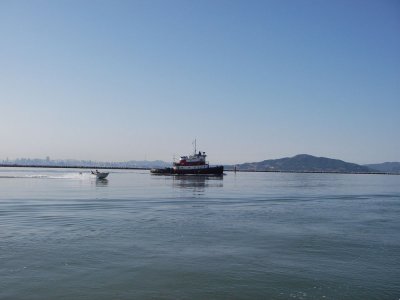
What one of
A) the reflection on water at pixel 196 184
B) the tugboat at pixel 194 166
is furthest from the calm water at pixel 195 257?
the tugboat at pixel 194 166

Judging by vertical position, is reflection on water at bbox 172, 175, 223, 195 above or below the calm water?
above

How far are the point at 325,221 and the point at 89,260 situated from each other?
52.4ft

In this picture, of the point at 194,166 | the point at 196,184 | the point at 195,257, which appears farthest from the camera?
the point at 194,166

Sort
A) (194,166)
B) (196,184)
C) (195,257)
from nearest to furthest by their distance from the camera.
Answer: (195,257) → (196,184) → (194,166)

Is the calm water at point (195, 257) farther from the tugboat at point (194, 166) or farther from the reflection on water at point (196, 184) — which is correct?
the tugboat at point (194, 166)

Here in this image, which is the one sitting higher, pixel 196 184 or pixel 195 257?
pixel 196 184

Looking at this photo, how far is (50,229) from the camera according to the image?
784 inches

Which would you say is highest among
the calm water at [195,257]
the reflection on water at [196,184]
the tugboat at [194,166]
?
the tugboat at [194,166]

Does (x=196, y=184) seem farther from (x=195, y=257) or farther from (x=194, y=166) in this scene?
(x=195, y=257)

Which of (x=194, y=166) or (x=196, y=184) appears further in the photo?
(x=194, y=166)

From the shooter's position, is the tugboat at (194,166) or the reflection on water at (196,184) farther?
the tugboat at (194,166)

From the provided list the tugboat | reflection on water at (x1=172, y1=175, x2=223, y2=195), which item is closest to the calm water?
reflection on water at (x1=172, y1=175, x2=223, y2=195)

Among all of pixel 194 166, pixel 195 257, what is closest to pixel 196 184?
pixel 194 166

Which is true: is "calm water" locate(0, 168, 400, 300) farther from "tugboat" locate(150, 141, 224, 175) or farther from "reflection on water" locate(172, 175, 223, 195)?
"tugboat" locate(150, 141, 224, 175)
